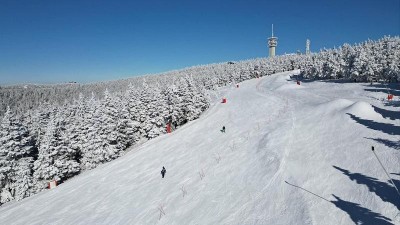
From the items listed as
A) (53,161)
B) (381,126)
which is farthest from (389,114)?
(53,161)

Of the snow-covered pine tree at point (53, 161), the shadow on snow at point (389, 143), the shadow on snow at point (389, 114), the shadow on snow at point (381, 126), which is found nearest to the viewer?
the shadow on snow at point (389, 143)

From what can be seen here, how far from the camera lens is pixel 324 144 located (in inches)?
848

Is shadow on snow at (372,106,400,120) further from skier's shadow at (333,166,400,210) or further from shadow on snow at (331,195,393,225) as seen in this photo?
shadow on snow at (331,195,393,225)

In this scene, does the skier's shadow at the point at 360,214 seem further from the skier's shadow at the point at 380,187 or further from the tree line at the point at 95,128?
the tree line at the point at 95,128

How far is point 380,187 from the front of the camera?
1395cm

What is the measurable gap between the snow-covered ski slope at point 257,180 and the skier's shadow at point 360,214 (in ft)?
0.12

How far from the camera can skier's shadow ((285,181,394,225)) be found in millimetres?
11695

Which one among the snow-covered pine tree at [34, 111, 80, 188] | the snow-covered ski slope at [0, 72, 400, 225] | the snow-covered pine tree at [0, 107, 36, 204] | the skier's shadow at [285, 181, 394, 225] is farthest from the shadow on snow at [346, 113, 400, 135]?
the snow-covered pine tree at [0, 107, 36, 204]

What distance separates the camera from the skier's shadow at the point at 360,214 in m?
11.7

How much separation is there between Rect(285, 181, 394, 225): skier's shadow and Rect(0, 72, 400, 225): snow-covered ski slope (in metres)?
0.04

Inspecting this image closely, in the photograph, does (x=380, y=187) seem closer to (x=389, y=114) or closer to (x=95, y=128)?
(x=389, y=114)

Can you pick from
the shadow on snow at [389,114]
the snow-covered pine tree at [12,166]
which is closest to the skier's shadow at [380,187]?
the shadow on snow at [389,114]

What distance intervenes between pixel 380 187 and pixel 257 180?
22.0 feet

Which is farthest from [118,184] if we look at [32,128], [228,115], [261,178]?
[32,128]
